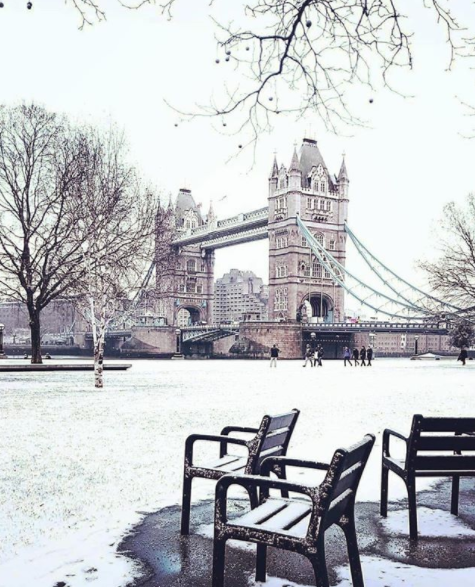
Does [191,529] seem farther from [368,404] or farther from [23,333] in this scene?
[23,333]

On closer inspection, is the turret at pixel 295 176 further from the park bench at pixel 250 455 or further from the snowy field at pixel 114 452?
the park bench at pixel 250 455

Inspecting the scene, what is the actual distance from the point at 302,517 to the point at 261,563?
42 centimetres

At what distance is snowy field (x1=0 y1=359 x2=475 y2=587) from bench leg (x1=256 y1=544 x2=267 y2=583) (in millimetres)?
425

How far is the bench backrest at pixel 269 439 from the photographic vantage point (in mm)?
3881

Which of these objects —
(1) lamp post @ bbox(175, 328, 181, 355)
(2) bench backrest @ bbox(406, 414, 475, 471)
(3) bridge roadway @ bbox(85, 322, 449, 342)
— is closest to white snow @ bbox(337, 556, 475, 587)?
(2) bench backrest @ bbox(406, 414, 475, 471)

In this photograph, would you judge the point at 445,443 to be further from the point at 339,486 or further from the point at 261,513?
the point at 261,513

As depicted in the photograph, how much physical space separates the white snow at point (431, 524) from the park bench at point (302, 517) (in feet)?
3.70

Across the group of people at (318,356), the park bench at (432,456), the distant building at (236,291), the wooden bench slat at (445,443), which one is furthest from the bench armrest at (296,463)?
the distant building at (236,291)

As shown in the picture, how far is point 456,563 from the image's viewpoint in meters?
3.61

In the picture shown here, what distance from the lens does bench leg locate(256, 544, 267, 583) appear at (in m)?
3.31

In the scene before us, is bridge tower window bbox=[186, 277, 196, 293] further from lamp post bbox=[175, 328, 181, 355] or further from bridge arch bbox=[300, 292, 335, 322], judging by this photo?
lamp post bbox=[175, 328, 181, 355]

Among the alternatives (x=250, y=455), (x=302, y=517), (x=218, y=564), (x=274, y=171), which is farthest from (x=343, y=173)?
(x=218, y=564)

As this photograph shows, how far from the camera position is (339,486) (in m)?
3.02

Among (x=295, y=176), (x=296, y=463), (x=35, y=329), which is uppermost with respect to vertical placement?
(x=295, y=176)
